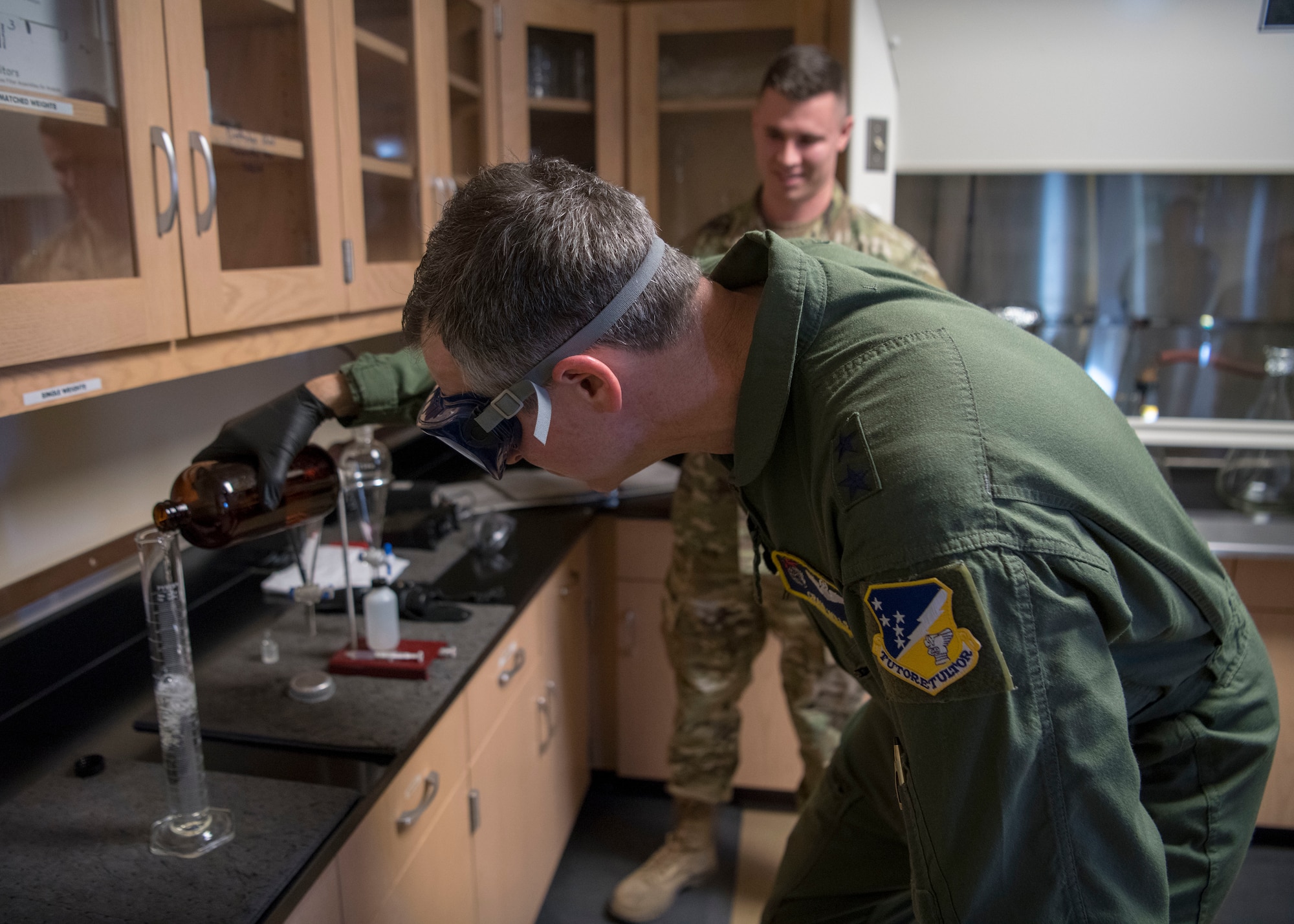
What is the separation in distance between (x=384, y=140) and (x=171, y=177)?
0.63 metres

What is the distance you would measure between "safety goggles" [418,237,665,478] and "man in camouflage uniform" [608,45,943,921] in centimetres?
101

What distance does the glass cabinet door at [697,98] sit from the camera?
2422 millimetres

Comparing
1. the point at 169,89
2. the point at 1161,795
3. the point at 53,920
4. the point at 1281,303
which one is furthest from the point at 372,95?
the point at 1281,303

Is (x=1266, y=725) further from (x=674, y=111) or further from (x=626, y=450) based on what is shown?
(x=674, y=111)

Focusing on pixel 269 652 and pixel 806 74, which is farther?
pixel 806 74

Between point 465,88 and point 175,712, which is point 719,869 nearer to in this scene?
point 175,712

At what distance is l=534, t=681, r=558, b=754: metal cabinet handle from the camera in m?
1.88

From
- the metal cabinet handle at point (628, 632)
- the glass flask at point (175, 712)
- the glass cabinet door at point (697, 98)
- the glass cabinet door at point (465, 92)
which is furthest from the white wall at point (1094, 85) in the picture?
the glass flask at point (175, 712)

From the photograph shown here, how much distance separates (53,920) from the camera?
85 centimetres

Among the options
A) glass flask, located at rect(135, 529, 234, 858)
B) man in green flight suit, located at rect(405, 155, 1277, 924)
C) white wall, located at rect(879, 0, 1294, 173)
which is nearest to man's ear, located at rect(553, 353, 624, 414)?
man in green flight suit, located at rect(405, 155, 1277, 924)

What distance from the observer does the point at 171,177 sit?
109cm

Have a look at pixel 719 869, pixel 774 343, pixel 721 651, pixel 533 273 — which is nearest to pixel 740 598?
pixel 721 651

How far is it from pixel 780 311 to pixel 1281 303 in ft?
6.32

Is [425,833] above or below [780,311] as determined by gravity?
below
